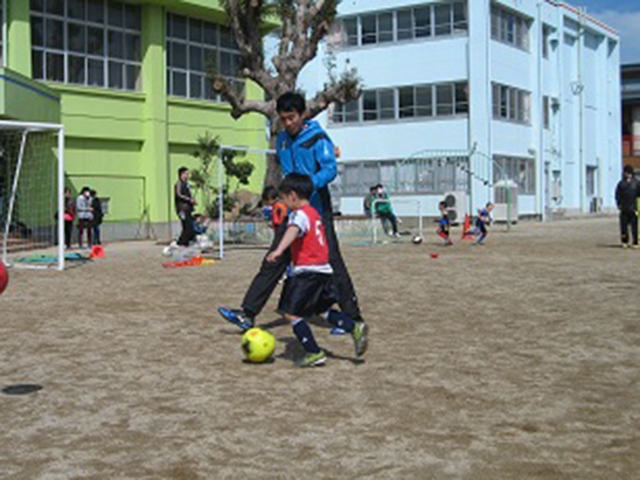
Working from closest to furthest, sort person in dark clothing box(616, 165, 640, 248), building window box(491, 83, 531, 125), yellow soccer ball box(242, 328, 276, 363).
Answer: yellow soccer ball box(242, 328, 276, 363) → person in dark clothing box(616, 165, 640, 248) → building window box(491, 83, 531, 125)

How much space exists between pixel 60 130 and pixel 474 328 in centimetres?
1037

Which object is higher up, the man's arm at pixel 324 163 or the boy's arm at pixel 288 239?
the man's arm at pixel 324 163

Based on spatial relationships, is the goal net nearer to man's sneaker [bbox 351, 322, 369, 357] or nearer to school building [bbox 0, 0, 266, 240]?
school building [bbox 0, 0, 266, 240]

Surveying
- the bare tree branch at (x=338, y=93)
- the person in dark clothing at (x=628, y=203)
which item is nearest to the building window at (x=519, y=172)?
the bare tree branch at (x=338, y=93)

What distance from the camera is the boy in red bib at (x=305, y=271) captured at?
6250 mm

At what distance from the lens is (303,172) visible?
743 centimetres

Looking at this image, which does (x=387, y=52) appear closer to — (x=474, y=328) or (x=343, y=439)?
(x=474, y=328)

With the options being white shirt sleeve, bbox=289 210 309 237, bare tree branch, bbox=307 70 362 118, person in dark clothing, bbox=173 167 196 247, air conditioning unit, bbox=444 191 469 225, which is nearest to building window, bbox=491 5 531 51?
air conditioning unit, bbox=444 191 469 225

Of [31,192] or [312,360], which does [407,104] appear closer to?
[31,192]

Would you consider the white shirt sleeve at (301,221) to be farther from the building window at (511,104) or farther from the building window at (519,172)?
the building window at (511,104)

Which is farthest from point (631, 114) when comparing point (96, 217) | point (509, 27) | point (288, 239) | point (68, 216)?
point (288, 239)

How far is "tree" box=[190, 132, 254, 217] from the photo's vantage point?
2747cm

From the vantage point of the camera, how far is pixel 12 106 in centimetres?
2161

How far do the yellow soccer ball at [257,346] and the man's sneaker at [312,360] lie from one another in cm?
24
